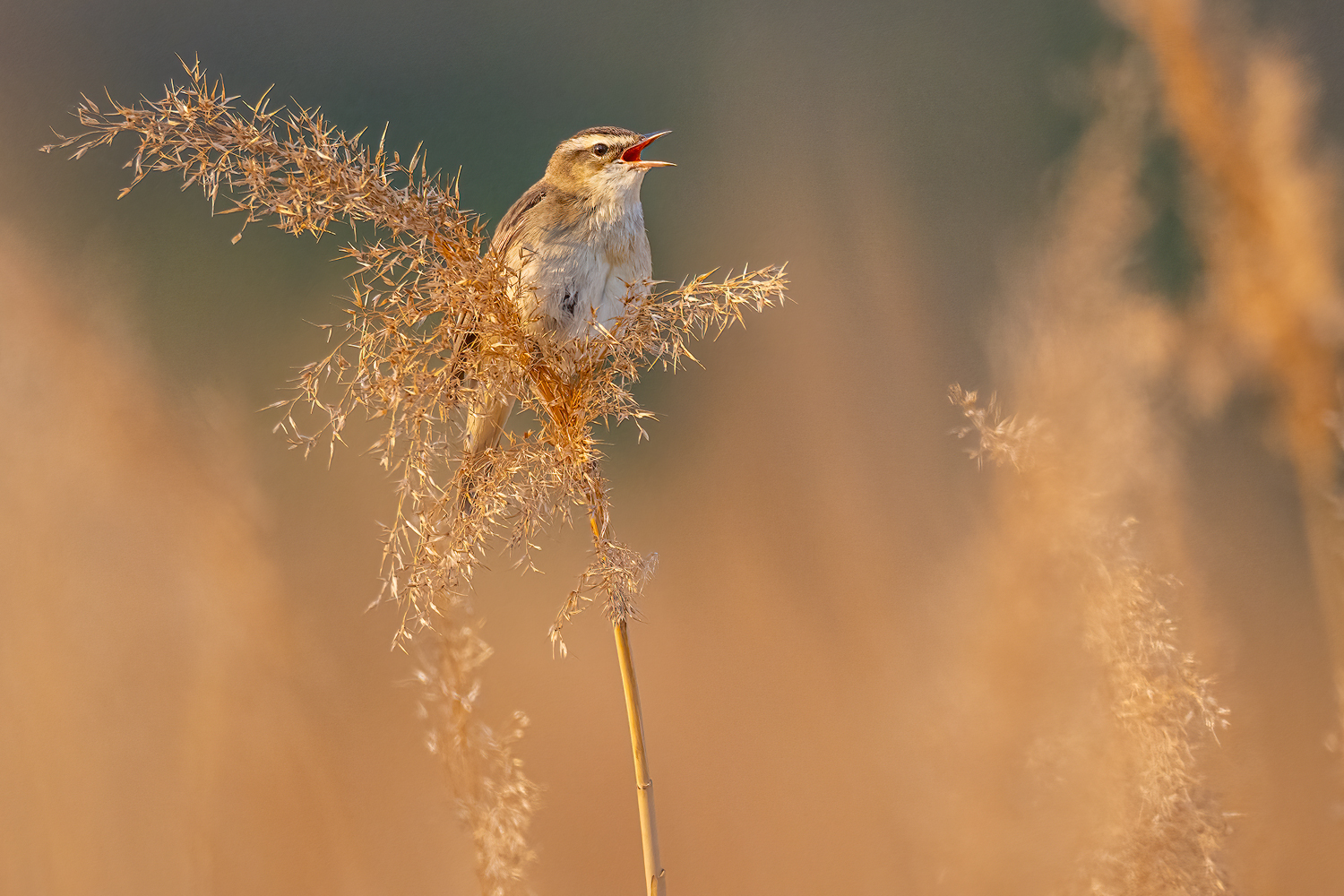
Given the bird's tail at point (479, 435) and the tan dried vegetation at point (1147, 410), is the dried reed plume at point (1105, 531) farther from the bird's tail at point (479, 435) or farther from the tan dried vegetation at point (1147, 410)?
the bird's tail at point (479, 435)

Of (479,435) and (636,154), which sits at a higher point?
(636,154)

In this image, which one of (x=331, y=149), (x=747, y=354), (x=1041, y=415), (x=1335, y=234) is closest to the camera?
(x=331, y=149)

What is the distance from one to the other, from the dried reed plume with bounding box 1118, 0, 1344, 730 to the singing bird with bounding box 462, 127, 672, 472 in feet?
3.38

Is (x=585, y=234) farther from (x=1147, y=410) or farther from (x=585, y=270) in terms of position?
(x=1147, y=410)

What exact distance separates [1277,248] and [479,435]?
1.44 meters

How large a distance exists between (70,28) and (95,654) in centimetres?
156

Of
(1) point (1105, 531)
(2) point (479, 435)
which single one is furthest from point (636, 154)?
(1) point (1105, 531)

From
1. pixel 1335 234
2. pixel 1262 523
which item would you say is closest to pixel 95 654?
pixel 1262 523

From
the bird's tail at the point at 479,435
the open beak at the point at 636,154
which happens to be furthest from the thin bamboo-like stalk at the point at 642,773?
the open beak at the point at 636,154

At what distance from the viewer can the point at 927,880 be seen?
1946mm

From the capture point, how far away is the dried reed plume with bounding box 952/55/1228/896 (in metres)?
1.23

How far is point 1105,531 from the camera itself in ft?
4.25

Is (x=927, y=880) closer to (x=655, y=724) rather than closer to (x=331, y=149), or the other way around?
(x=655, y=724)

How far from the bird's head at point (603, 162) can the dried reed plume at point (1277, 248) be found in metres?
1.01
